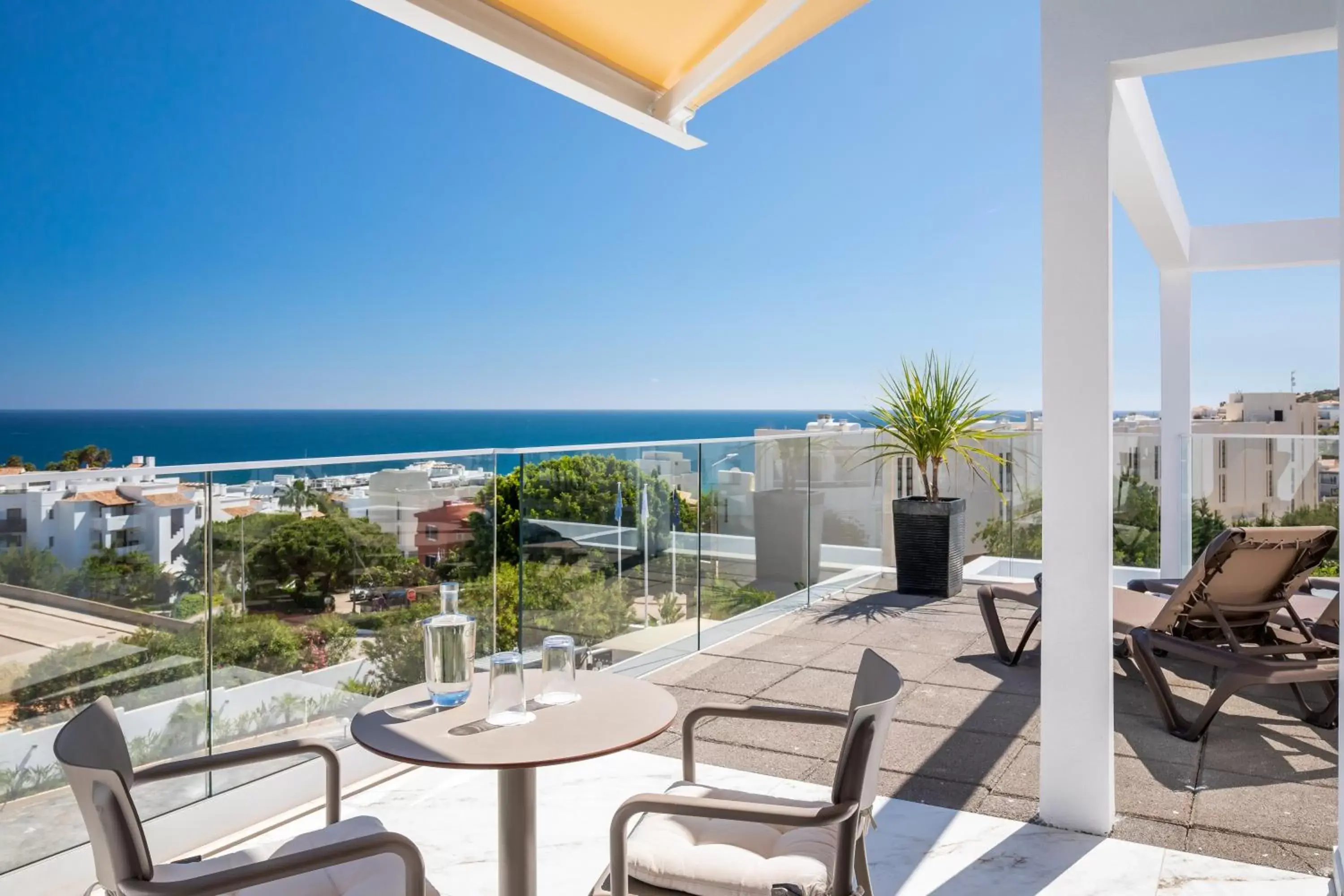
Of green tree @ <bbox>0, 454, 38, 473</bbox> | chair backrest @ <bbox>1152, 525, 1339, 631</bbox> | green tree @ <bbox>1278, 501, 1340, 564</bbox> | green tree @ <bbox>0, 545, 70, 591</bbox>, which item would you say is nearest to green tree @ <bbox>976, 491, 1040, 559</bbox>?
green tree @ <bbox>1278, 501, 1340, 564</bbox>

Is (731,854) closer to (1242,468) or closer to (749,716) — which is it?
(749,716)

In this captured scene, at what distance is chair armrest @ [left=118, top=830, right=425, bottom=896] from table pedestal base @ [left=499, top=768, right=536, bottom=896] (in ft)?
1.29

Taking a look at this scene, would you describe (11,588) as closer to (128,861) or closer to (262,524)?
(262,524)

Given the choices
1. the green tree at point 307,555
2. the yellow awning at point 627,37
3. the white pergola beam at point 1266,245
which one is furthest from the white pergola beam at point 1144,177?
the green tree at point 307,555

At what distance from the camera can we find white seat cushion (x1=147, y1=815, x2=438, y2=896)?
5.99ft

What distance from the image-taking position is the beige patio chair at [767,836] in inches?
68.5

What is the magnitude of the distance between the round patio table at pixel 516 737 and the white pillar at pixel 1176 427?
21.2 ft

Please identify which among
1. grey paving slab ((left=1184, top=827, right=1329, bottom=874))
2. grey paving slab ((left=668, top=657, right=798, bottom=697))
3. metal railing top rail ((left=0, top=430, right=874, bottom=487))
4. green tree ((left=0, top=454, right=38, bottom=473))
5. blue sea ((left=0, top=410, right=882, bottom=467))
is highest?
blue sea ((left=0, top=410, right=882, bottom=467))

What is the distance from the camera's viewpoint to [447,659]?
2.19 m

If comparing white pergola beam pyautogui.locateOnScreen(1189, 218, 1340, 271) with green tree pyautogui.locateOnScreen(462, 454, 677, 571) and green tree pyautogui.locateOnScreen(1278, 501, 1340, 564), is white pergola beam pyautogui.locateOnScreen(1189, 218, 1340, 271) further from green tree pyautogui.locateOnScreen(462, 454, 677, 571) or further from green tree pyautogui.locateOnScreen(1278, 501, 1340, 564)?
green tree pyautogui.locateOnScreen(462, 454, 677, 571)

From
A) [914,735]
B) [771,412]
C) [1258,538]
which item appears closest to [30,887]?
[914,735]

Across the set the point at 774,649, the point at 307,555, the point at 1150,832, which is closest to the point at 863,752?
the point at 1150,832

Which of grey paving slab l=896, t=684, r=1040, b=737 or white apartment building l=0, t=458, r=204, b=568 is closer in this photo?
white apartment building l=0, t=458, r=204, b=568

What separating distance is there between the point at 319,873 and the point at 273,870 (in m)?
0.43
